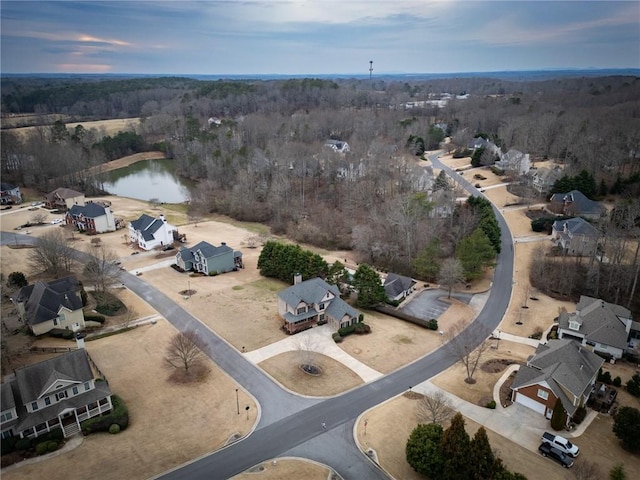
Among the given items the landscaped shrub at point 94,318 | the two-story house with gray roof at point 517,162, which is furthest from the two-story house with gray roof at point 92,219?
the two-story house with gray roof at point 517,162

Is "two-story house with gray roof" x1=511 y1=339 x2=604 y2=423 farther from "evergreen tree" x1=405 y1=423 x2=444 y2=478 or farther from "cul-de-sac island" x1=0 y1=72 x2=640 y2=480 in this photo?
"evergreen tree" x1=405 y1=423 x2=444 y2=478

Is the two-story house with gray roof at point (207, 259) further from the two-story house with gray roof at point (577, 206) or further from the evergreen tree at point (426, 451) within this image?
the two-story house with gray roof at point (577, 206)

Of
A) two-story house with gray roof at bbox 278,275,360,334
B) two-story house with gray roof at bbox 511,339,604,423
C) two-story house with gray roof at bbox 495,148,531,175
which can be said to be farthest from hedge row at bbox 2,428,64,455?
two-story house with gray roof at bbox 495,148,531,175

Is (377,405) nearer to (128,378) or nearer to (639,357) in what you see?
(128,378)

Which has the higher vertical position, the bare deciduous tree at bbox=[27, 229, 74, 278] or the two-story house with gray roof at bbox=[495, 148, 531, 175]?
the two-story house with gray roof at bbox=[495, 148, 531, 175]

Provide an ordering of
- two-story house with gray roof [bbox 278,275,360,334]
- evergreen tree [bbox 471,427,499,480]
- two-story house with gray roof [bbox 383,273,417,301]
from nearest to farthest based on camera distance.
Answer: evergreen tree [bbox 471,427,499,480]
two-story house with gray roof [bbox 278,275,360,334]
two-story house with gray roof [bbox 383,273,417,301]
